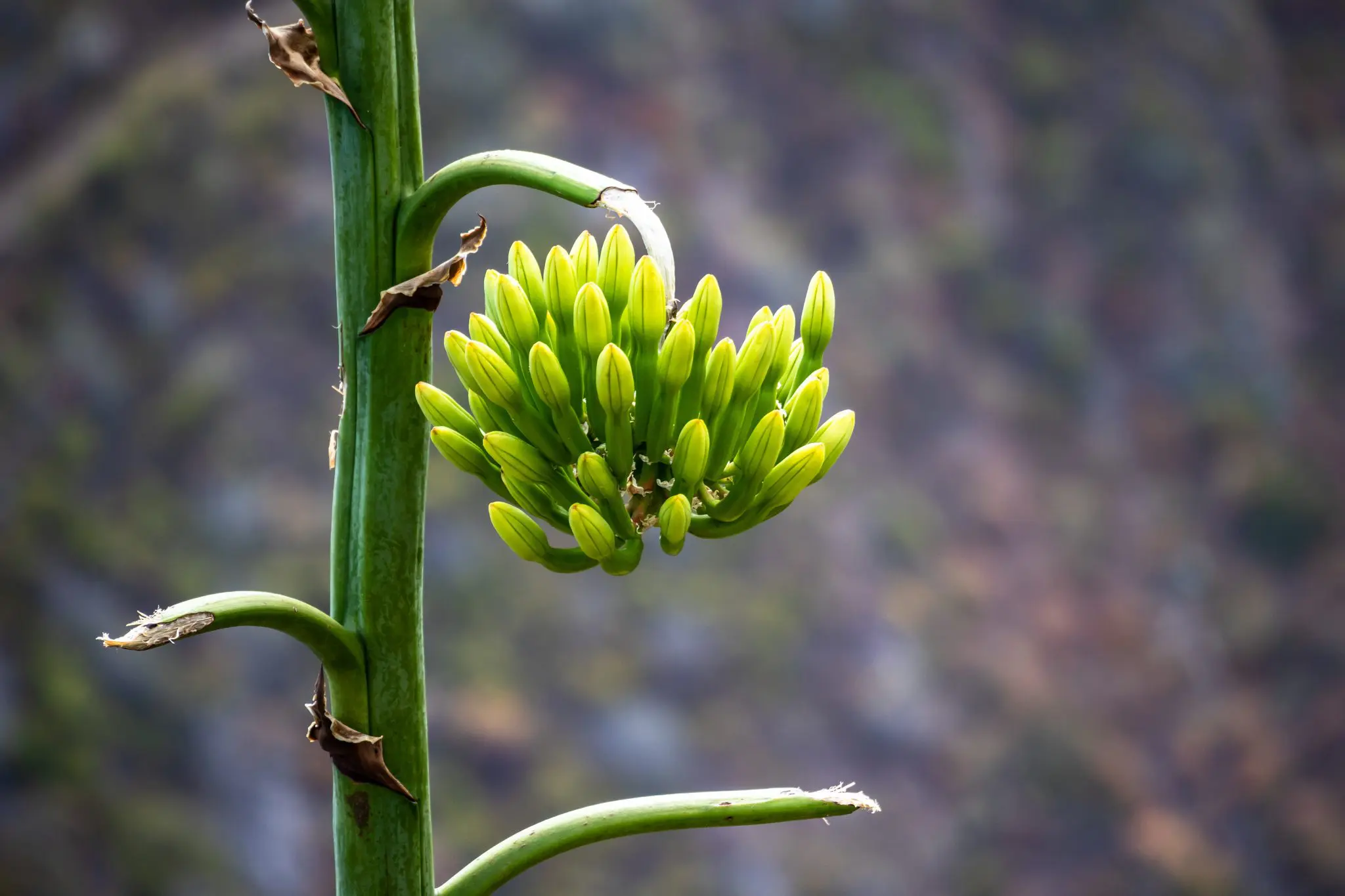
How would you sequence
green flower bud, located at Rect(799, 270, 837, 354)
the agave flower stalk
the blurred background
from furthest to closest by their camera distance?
the blurred background < green flower bud, located at Rect(799, 270, 837, 354) < the agave flower stalk

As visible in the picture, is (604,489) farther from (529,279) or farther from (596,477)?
(529,279)

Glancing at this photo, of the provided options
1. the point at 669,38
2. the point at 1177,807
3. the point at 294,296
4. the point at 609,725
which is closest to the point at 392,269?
the point at 609,725

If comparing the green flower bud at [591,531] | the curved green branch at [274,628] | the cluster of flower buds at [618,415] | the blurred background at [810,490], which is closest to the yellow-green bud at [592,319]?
the cluster of flower buds at [618,415]

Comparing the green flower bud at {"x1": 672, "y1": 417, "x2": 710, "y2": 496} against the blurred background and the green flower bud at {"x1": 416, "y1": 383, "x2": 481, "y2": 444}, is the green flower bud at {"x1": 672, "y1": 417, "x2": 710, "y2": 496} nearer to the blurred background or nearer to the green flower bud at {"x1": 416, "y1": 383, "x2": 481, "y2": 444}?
the green flower bud at {"x1": 416, "y1": 383, "x2": 481, "y2": 444}

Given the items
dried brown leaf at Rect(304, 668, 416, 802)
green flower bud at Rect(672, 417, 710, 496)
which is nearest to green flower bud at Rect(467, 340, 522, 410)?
green flower bud at Rect(672, 417, 710, 496)

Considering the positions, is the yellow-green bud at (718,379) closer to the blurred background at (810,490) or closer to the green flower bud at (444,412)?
the green flower bud at (444,412)

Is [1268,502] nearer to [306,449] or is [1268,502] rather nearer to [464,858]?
[464,858]
